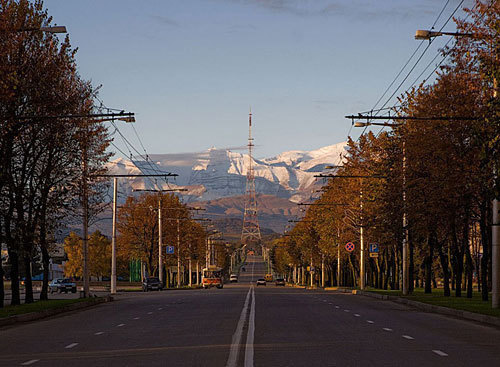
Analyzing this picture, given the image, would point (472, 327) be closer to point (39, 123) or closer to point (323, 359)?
point (323, 359)

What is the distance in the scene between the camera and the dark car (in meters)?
91.2

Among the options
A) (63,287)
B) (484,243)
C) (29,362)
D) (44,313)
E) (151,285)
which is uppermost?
(484,243)

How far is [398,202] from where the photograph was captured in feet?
161

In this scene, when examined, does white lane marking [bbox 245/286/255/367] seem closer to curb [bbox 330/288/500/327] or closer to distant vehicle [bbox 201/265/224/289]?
curb [bbox 330/288/500/327]

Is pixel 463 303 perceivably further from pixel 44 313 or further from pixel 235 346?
pixel 235 346

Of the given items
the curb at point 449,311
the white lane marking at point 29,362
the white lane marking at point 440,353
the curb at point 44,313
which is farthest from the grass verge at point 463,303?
the white lane marking at point 29,362

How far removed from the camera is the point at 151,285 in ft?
301

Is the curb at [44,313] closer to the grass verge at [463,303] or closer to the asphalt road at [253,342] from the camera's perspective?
the asphalt road at [253,342]

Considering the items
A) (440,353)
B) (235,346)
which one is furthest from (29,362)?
(440,353)

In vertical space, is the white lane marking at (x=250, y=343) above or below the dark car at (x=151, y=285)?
above

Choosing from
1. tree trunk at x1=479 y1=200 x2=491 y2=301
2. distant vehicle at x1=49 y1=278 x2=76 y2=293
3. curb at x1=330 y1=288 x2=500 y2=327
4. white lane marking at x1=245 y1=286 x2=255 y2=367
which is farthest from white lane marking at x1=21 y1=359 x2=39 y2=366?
distant vehicle at x1=49 y1=278 x2=76 y2=293

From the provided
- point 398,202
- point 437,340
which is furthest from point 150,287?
point 437,340

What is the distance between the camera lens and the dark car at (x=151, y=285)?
91188mm

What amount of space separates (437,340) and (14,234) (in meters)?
23.5
